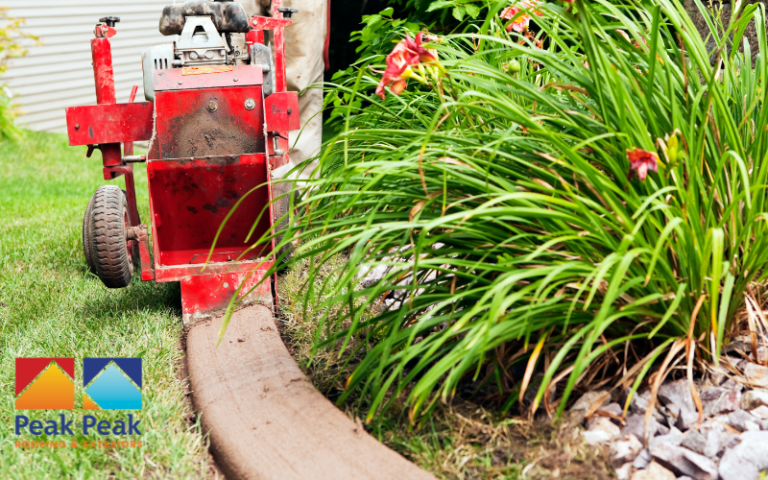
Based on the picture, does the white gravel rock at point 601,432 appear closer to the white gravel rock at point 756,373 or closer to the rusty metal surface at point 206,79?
the white gravel rock at point 756,373

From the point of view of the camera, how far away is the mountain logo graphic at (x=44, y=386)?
1.96 meters

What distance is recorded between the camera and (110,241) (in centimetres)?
261

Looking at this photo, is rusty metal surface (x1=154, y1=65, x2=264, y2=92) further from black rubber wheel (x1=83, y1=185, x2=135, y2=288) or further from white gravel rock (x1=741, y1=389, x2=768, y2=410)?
white gravel rock (x1=741, y1=389, x2=768, y2=410)

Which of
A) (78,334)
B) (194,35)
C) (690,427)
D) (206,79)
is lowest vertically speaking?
(78,334)

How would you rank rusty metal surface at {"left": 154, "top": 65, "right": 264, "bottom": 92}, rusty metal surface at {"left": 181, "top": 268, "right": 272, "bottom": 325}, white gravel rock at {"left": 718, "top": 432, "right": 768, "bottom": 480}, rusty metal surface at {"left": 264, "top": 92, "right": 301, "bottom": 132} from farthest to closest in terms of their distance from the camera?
rusty metal surface at {"left": 264, "top": 92, "right": 301, "bottom": 132}, rusty metal surface at {"left": 154, "top": 65, "right": 264, "bottom": 92}, rusty metal surface at {"left": 181, "top": 268, "right": 272, "bottom": 325}, white gravel rock at {"left": 718, "top": 432, "right": 768, "bottom": 480}

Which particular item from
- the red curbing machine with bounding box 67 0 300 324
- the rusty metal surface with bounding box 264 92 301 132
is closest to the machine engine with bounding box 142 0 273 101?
the red curbing machine with bounding box 67 0 300 324

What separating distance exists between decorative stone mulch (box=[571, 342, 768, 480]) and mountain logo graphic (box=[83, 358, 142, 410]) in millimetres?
1181

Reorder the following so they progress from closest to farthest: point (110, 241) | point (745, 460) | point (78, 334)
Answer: point (745, 460) → point (78, 334) → point (110, 241)

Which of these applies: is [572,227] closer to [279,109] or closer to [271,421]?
[271,421]

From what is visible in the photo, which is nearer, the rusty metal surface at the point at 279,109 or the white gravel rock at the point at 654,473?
the white gravel rock at the point at 654,473

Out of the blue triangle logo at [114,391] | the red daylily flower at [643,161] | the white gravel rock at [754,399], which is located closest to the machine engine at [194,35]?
the blue triangle logo at [114,391]

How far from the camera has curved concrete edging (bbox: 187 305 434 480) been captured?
64.2 inches

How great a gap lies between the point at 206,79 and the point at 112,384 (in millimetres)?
1304

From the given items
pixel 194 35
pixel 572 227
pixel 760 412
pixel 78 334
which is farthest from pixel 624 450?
pixel 194 35
